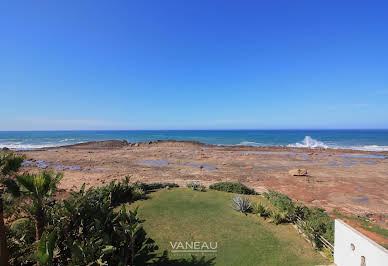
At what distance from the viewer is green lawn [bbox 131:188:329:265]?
557cm

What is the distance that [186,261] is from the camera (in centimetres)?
548

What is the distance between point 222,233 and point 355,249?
4.03 meters

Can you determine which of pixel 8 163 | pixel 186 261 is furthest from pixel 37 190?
Answer: pixel 186 261

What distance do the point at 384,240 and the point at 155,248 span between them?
907 centimetres

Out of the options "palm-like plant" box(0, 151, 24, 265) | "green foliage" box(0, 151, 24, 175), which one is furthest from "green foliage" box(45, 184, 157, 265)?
"green foliage" box(0, 151, 24, 175)

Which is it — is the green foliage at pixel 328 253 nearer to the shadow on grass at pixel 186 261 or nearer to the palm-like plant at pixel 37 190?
the shadow on grass at pixel 186 261

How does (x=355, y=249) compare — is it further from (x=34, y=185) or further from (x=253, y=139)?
(x=253, y=139)

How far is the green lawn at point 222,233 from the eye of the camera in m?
5.57

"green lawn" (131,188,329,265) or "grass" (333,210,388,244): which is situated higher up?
"green lawn" (131,188,329,265)

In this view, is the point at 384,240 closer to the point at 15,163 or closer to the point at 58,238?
the point at 58,238

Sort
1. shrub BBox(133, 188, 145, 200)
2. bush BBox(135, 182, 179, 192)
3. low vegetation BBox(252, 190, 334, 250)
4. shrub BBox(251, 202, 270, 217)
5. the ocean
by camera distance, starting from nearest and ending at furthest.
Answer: low vegetation BBox(252, 190, 334, 250)
shrub BBox(251, 202, 270, 217)
shrub BBox(133, 188, 145, 200)
bush BBox(135, 182, 179, 192)
the ocean

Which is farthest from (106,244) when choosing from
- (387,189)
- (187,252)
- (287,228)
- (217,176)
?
(387,189)

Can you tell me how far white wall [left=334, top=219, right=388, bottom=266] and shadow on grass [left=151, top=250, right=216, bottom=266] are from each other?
11.2 ft

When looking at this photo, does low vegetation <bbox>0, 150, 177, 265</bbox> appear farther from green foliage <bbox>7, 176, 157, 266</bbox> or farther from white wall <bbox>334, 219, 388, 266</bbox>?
white wall <bbox>334, 219, 388, 266</bbox>
